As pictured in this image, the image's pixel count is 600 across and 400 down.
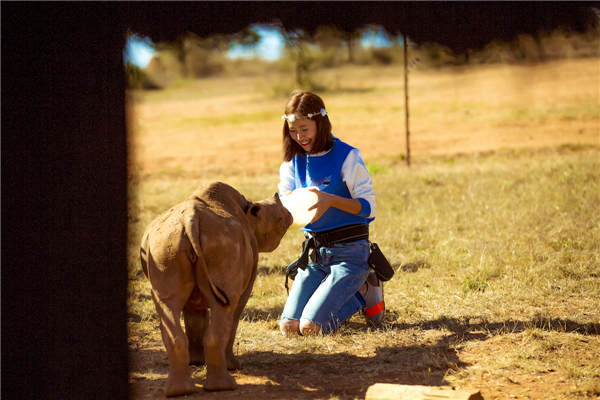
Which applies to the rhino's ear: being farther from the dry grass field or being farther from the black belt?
the black belt

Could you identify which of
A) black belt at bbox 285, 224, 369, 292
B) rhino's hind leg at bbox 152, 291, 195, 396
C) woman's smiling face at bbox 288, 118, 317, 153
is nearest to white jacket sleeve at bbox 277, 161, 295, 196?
woman's smiling face at bbox 288, 118, 317, 153

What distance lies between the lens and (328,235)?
4.92 m

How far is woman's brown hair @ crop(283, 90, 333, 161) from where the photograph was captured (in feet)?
15.2

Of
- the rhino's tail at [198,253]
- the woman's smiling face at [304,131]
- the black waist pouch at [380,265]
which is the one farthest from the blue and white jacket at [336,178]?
the rhino's tail at [198,253]

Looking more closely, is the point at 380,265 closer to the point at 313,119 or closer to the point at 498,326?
the point at 498,326

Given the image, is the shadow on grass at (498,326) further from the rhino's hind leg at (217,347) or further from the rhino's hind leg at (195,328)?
the rhino's hind leg at (217,347)

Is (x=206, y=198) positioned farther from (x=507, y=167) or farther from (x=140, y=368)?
(x=507, y=167)

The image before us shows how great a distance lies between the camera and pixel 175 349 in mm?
3318

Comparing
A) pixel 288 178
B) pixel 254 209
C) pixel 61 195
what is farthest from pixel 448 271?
pixel 61 195

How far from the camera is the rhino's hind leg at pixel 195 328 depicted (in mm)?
3906

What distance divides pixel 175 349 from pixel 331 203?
60.3 inches

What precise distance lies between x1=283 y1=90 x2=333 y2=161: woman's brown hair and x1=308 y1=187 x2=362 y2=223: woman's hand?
1.76ft

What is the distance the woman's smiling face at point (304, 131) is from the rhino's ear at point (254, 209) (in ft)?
2.93

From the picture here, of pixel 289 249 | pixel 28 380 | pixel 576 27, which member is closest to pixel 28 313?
pixel 28 380
